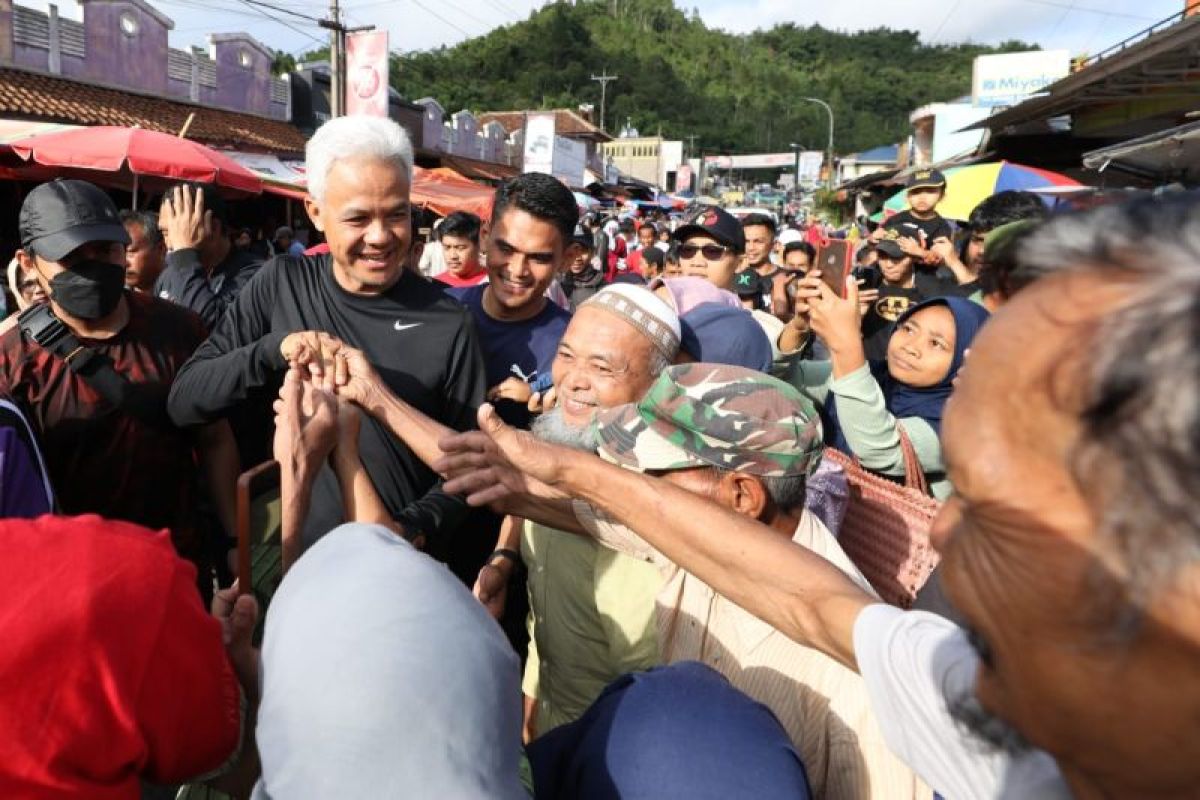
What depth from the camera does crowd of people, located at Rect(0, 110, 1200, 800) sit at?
0.65 meters

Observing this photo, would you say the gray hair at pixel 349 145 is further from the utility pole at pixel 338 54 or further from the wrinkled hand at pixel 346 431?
the utility pole at pixel 338 54

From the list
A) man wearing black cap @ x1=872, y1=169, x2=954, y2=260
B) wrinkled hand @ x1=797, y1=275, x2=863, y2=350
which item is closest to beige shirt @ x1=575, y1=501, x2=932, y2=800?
wrinkled hand @ x1=797, y1=275, x2=863, y2=350

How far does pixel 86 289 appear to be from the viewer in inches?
90.6

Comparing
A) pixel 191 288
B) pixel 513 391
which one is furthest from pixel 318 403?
pixel 191 288

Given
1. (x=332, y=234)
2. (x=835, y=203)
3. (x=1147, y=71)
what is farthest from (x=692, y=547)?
(x=835, y=203)

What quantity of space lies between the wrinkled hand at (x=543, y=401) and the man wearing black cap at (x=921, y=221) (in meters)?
3.20

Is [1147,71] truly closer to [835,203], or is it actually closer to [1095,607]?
[1095,607]

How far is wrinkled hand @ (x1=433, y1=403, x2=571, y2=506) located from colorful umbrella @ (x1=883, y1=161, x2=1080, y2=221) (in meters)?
6.11

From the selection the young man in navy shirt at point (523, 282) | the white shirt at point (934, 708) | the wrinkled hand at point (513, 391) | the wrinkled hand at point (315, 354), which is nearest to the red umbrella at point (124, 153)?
the young man in navy shirt at point (523, 282)

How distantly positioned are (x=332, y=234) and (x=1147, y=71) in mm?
9657

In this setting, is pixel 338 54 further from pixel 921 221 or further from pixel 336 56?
pixel 921 221

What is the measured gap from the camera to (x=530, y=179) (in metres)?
2.87

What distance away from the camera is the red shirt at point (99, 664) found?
899mm

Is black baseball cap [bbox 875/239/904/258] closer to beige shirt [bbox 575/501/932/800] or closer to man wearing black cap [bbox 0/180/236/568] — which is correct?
beige shirt [bbox 575/501/932/800]
